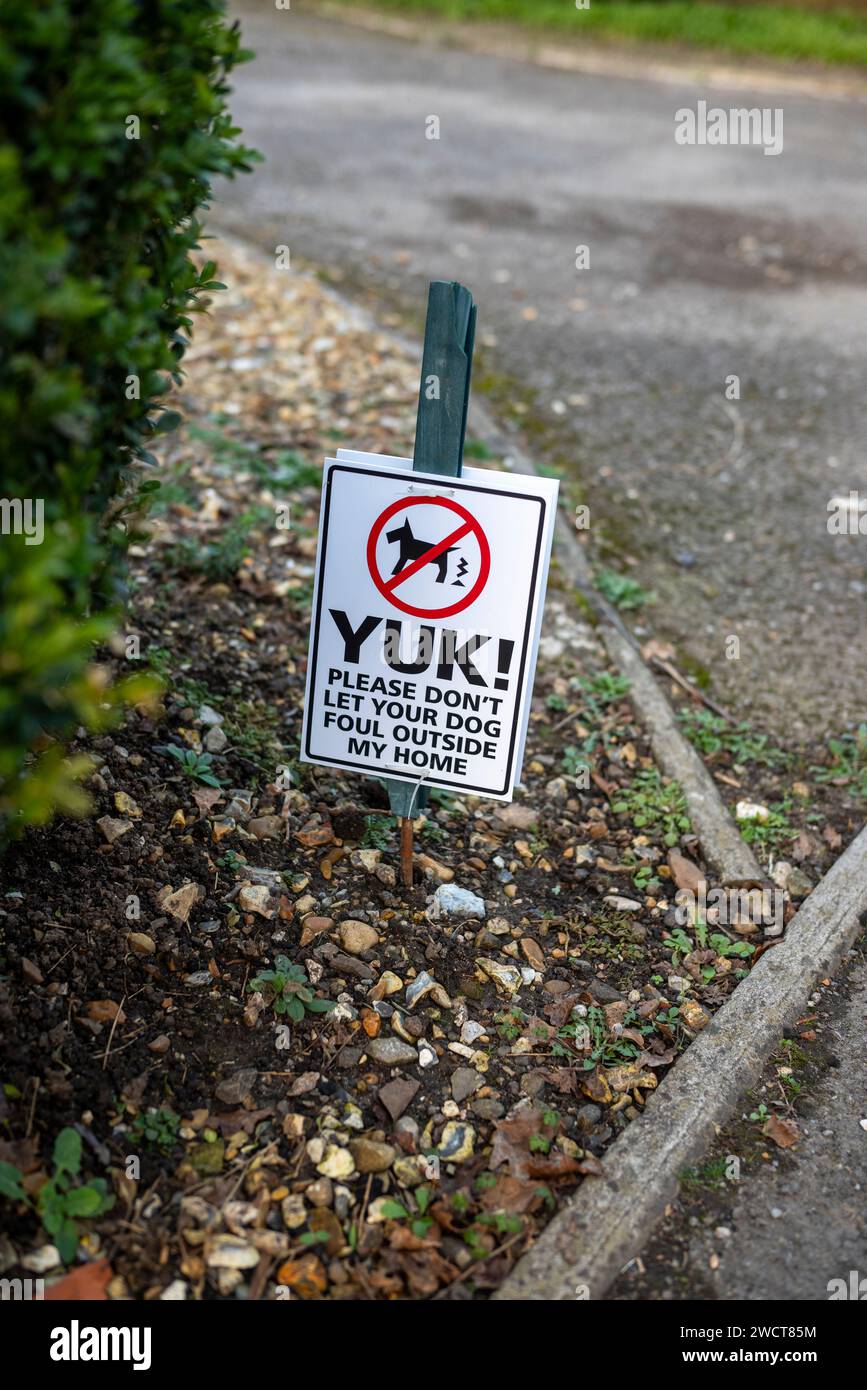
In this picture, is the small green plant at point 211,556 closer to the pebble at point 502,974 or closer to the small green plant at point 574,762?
the small green plant at point 574,762

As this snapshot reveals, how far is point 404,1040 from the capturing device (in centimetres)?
268

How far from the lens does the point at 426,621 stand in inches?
109

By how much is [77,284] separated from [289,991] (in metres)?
1.59

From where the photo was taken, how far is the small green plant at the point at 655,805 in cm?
340

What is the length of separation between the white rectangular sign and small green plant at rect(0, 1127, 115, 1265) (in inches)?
42.9

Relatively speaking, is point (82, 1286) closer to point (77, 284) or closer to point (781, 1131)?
point (781, 1131)

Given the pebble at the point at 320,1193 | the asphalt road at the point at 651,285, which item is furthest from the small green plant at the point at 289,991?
the asphalt road at the point at 651,285

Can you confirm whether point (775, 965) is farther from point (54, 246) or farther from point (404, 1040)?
point (54, 246)

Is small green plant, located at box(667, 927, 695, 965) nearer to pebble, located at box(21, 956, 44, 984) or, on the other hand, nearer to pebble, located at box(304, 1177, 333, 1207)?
pebble, located at box(304, 1177, 333, 1207)

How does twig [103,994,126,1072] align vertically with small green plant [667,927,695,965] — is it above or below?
below

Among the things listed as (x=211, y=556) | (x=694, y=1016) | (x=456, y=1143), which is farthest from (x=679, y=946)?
(x=211, y=556)

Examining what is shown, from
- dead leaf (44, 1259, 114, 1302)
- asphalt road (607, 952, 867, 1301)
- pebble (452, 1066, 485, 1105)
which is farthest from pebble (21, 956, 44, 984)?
asphalt road (607, 952, 867, 1301)

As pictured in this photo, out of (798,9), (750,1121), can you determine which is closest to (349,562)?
(750,1121)

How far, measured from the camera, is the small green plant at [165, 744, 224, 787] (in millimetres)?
3129
